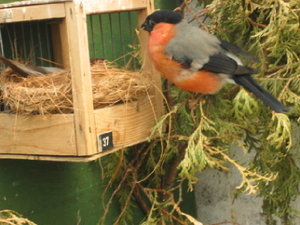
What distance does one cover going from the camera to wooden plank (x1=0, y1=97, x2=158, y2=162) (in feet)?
6.90

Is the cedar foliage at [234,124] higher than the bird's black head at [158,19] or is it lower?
lower

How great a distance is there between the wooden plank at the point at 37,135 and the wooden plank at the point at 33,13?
1.22ft

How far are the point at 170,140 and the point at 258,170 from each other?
17.2 inches

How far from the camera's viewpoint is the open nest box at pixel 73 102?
2.02 meters

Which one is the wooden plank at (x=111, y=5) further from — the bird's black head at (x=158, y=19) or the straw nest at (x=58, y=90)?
the straw nest at (x=58, y=90)

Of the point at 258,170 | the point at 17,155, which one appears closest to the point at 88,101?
the point at 17,155

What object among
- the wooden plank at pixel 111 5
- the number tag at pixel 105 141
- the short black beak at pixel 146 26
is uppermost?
the wooden plank at pixel 111 5

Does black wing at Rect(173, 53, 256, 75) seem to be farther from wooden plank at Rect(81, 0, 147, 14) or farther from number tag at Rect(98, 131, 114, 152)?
number tag at Rect(98, 131, 114, 152)

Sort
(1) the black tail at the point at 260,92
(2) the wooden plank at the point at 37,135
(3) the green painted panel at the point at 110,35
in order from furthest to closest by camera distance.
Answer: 1. (3) the green painted panel at the point at 110,35
2. (1) the black tail at the point at 260,92
3. (2) the wooden plank at the point at 37,135

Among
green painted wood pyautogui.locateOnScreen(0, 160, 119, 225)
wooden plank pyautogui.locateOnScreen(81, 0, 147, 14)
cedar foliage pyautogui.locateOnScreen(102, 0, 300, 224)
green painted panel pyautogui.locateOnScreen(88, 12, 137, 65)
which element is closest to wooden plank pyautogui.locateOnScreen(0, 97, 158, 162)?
cedar foliage pyautogui.locateOnScreen(102, 0, 300, 224)

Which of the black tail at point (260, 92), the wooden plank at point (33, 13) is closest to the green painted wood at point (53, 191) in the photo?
the wooden plank at point (33, 13)

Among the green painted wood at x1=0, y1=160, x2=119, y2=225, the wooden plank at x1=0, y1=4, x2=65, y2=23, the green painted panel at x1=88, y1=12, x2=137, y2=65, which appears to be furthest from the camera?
the green painted panel at x1=88, y1=12, x2=137, y2=65

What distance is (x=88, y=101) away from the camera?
6.75 feet

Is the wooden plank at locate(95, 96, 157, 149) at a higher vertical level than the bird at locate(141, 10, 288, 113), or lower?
lower
